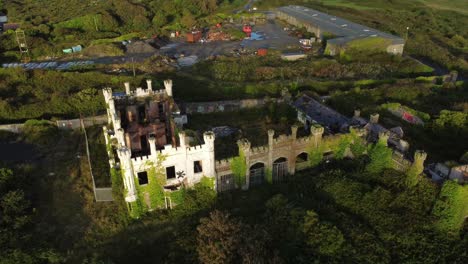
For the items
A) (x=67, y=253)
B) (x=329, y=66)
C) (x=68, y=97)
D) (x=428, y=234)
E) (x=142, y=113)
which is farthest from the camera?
(x=329, y=66)

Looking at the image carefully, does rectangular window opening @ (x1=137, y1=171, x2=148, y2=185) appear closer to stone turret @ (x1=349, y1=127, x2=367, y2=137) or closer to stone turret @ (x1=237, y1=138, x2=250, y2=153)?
stone turret @ (x1=237, y1=138, x2=250, y2=153)

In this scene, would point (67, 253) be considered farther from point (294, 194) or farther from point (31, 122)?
point (31, 122)

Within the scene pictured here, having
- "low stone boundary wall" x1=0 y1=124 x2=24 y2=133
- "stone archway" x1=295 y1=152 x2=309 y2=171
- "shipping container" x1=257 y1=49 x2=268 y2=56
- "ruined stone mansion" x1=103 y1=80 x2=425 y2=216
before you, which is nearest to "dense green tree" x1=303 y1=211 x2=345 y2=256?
"ruined stone mansion" x1=103 y1=80 x2=425 y2=216

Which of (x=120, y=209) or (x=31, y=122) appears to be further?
(x=31, y=122)

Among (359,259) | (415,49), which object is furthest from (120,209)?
(415,49)

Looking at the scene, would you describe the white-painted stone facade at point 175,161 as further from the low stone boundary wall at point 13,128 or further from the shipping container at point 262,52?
the shipping container at point 262,52

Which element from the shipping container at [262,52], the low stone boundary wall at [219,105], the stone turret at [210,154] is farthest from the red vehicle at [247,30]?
the stone turret at [210,154]
